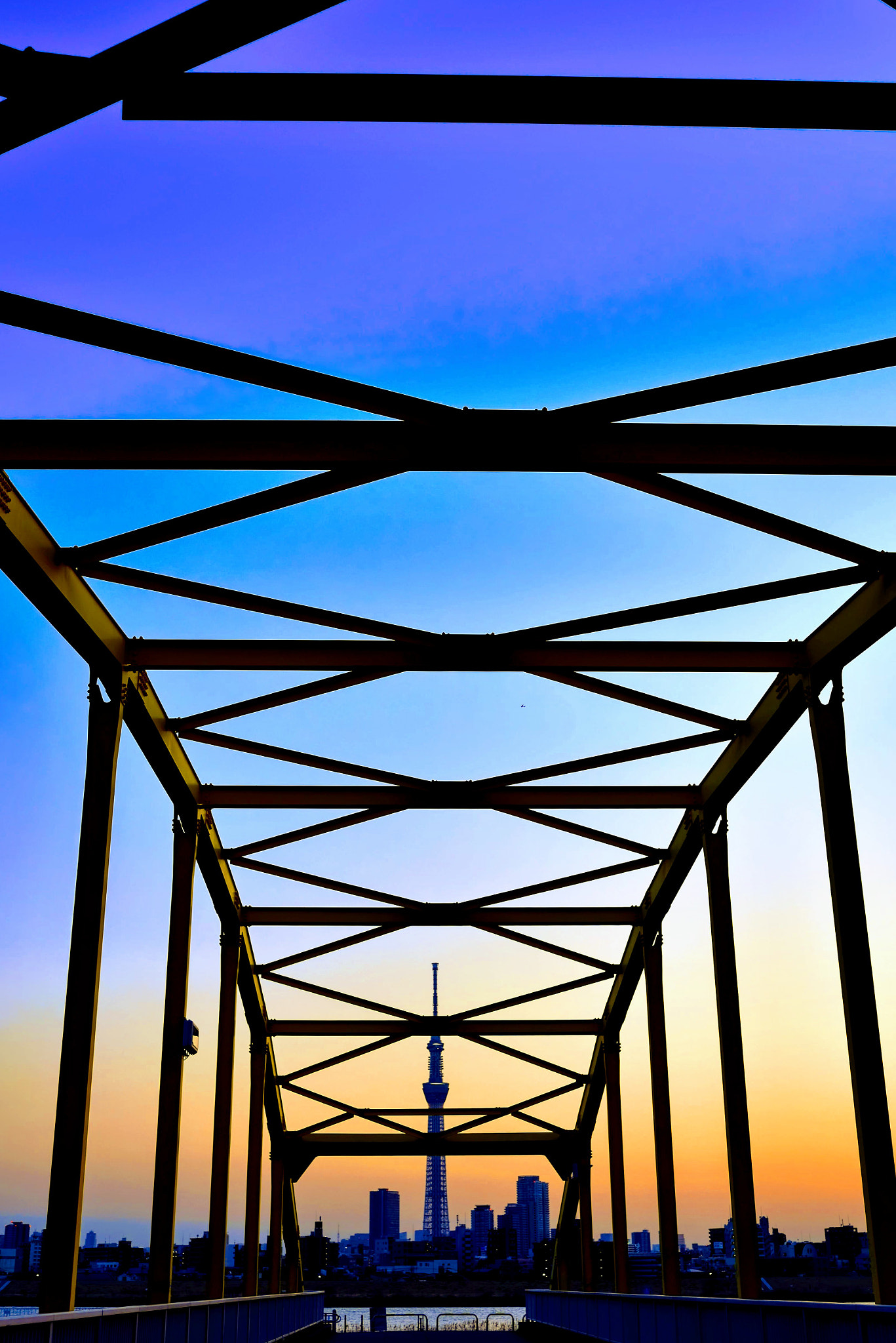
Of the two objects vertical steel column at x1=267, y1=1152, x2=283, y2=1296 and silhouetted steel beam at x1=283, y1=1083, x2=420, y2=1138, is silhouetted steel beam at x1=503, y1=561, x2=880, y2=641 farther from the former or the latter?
silhouetted steel beam at x1=283, y1=1083, x2=420, y2=1138

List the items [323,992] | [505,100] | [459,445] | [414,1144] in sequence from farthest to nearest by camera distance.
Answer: [414,1144] < [323,992] < [459,445] < [505,100]

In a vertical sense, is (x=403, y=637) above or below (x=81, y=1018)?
above

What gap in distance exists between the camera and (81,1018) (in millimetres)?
11258

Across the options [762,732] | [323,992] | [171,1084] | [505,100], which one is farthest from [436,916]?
[505,100]

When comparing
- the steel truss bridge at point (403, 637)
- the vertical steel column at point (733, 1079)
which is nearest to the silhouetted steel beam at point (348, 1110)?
the steel truss bridge at point (403, 637)

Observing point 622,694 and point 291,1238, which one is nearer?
point 622,694

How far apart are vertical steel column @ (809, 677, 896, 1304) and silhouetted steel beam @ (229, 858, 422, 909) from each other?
372 inches

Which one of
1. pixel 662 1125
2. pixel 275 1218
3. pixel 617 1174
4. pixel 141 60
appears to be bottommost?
pixel 275 1218

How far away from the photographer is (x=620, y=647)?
13602 mm

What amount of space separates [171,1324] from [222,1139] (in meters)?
6.30

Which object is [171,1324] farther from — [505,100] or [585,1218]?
[585,1218]

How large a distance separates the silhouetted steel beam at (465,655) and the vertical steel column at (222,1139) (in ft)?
24.1

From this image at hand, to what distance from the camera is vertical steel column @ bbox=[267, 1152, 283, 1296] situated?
27547mm

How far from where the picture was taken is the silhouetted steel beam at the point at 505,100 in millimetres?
5566
